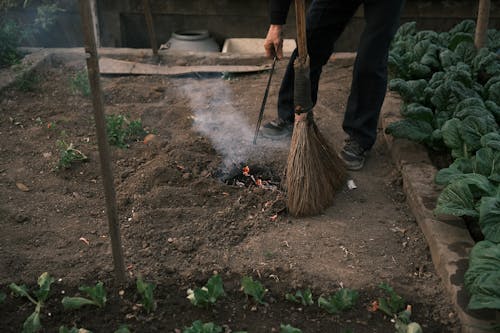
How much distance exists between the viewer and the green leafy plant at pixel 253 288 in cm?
274

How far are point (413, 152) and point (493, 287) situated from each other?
1642 millimetres

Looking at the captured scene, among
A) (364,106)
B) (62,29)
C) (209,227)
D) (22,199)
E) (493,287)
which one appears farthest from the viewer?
(62,29)

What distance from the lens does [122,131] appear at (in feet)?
14.3

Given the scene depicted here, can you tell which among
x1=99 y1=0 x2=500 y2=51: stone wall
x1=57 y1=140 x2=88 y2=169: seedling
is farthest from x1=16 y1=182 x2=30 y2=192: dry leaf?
x1=99 y1=0 x2=500 y2=51: stone wall

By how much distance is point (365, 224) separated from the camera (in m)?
3.42

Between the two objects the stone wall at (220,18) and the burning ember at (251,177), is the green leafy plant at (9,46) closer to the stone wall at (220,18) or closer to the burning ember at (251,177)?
the stone wall at (220,18)

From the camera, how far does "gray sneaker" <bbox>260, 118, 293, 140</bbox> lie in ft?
14.3

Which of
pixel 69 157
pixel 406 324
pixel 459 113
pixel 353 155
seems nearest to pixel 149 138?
pixel 69 157

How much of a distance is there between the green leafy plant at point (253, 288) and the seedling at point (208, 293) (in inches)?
4.3

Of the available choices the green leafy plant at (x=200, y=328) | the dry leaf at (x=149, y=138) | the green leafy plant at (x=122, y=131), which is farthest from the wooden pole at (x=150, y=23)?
the green leafy plant at (x=200, y=328)

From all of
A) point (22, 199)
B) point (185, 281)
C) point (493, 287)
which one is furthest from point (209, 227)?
point (493, 287)

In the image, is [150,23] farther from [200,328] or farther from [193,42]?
[200,328]

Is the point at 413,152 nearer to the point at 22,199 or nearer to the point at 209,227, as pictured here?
the point at 209,227

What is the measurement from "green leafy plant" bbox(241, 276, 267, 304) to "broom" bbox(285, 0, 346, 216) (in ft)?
2.54
